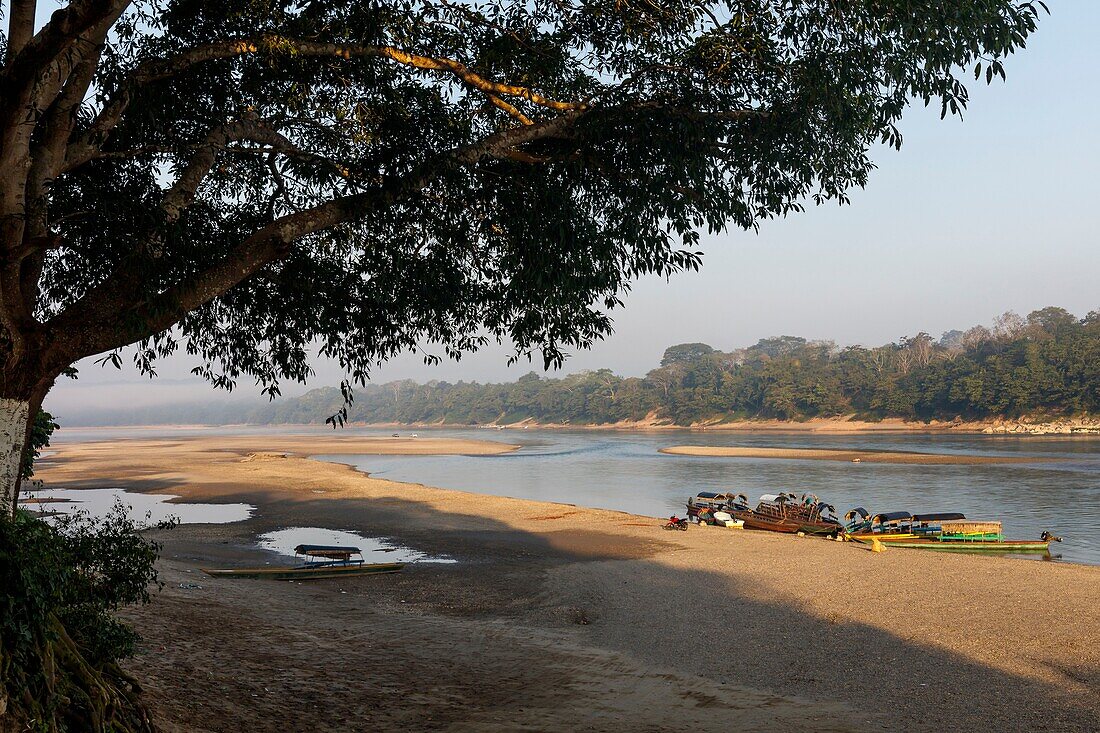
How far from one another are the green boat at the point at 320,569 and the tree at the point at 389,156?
9.55m

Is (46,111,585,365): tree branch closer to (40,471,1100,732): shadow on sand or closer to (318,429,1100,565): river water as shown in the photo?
(40,471,1100,732): shadow on sand

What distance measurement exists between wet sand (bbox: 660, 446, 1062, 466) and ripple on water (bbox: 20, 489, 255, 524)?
168ft

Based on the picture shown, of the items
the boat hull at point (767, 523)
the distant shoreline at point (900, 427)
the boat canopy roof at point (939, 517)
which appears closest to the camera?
the boat canopy roof at point (939, 517)

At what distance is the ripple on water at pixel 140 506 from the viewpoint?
32531mm

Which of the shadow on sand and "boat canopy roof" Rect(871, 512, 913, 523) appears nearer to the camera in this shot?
the shadow on sand

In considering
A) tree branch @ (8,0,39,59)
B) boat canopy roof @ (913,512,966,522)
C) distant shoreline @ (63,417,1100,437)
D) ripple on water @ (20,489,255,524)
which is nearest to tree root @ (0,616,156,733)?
tree branch @ (8,0,39,59)

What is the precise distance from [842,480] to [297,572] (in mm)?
41835

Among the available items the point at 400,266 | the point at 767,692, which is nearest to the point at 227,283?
the point at 400,266

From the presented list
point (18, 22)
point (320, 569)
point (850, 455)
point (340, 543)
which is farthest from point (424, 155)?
point (850, 455)

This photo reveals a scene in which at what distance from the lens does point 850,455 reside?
70.1 metres

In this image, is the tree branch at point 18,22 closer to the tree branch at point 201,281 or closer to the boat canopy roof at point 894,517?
the tree branch at point 201,281

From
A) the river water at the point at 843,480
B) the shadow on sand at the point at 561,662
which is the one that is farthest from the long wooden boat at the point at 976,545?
the shadow on sand at the point at 561,662

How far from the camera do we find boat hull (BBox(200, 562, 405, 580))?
62.8ft

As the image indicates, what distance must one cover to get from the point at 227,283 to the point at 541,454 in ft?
266
